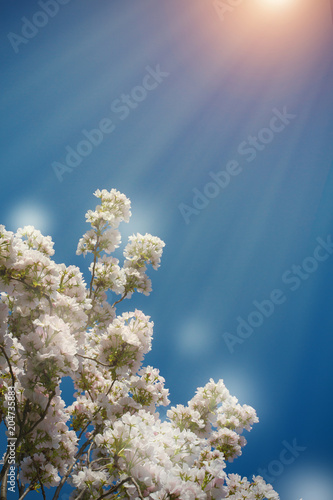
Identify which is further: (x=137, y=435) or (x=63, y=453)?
(x=63, y=453)

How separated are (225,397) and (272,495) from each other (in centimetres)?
144

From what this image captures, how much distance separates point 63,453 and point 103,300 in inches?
72.3

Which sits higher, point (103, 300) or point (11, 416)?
point (103, 300)

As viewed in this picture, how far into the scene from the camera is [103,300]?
13.6ft

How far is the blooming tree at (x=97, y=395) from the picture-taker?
2268 millimetres

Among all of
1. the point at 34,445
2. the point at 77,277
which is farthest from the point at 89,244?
the point at 34,445

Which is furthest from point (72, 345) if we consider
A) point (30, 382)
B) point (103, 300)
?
point (103, 300)

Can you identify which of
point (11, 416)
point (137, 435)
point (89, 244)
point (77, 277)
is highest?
point (89, 244)

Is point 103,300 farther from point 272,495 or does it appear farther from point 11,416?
point 272,495

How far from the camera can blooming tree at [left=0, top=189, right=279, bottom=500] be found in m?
2.27

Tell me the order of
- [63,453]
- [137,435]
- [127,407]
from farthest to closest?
[127,407] → [63,453] → [137,435]

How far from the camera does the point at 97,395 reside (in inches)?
170

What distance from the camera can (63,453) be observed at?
3451mm

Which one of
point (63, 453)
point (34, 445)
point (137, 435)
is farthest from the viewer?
point (63, 453)
